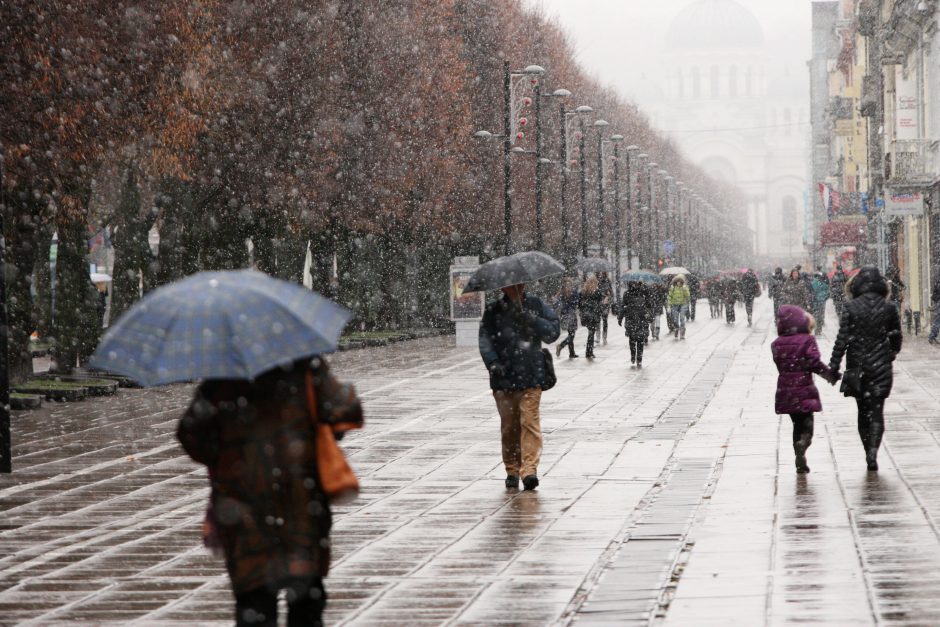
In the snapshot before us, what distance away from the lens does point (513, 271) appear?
1234 cm

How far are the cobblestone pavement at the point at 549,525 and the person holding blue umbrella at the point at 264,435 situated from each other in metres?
2.16

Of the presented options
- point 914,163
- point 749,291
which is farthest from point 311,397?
point 749,291

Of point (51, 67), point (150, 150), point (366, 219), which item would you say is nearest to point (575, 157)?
point (366, 219)

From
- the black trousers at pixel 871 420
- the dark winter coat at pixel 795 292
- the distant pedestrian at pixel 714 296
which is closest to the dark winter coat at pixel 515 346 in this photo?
the black trousers at pixel 871 420

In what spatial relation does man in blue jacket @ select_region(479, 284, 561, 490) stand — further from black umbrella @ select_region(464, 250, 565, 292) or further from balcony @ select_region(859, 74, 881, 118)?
balcony @ select_region(859, 74, 881, 118)

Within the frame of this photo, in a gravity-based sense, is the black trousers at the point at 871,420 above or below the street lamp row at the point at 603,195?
below

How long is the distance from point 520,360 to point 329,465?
656 centimetres

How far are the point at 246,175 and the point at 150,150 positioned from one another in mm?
5572

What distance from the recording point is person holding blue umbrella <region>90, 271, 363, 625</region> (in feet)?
18.1

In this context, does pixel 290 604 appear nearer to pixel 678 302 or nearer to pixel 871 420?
pixel 871 420

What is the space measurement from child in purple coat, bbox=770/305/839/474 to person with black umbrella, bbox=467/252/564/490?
1.72m

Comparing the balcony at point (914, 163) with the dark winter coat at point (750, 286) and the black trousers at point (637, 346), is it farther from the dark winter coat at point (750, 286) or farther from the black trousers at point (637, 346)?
the black trousers at point (637, 346)

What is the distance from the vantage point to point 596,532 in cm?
1034

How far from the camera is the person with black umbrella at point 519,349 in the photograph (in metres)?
12.2
